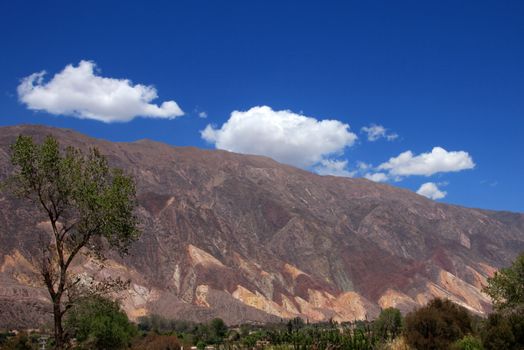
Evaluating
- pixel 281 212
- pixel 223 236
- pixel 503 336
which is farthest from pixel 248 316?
pixel 503 336

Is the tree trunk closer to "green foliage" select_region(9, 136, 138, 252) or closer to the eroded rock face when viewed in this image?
"green foliage" select_region(9, 136, 138, 252)

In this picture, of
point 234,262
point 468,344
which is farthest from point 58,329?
point 234,262

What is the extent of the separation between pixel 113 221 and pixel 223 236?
147 meters

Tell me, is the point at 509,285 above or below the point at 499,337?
above

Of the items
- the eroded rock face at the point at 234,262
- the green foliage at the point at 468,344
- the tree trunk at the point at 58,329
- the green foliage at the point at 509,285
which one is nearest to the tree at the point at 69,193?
the tree trunk at the point at 58,329

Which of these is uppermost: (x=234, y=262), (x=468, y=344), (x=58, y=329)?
(x=234, y=262)

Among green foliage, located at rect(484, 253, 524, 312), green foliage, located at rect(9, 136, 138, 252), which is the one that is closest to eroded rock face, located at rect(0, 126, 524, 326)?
green foliage, located at rect(484, 253, 524, 312)

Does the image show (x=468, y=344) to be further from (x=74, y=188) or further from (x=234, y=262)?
(x=234, y=262)

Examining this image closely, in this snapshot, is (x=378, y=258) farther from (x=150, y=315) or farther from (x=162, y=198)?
(x=150, y=315)

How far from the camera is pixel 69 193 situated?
16.6 meters

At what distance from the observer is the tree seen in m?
16.3

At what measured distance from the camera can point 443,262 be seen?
18912 centimetres

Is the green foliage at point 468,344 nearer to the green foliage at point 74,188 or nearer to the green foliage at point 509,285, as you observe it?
the green foliage at point 74,188

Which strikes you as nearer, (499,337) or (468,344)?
(499,337)
